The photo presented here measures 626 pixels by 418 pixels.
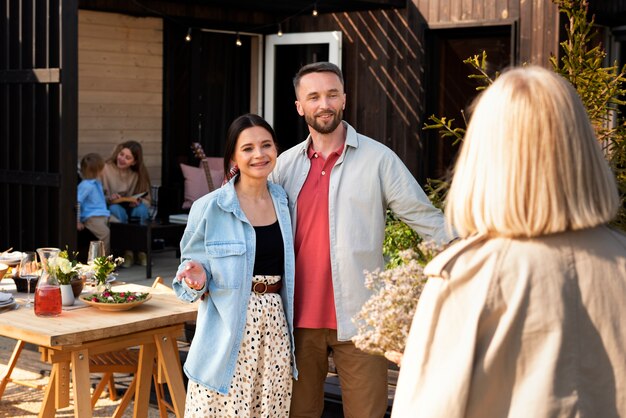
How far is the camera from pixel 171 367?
14.1ft

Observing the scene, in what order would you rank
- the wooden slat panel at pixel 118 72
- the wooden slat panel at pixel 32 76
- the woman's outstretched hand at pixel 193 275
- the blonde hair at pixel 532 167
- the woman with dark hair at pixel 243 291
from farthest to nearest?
1. the wooden slat panel at pixel 118 72
2. the wooden slat panel at pixel 32 76
3. the woman with dark hair at pixel 243 291
4. the woman's outstretched hand at pixel 193 275
5. the blonde hair at pixel 532 167

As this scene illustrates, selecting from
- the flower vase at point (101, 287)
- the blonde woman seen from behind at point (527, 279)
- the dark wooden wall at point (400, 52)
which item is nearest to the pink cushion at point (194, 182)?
the dark wooden wall at point (400, 52)

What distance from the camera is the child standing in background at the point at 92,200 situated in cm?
899

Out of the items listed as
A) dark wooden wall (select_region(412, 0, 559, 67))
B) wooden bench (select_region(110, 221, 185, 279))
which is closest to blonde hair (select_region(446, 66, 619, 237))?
dark wooden wall (select_region(412, 0, 559, 67))

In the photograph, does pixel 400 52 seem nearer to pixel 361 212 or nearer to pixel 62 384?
pixel 62 384

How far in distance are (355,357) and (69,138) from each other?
3.94 meters

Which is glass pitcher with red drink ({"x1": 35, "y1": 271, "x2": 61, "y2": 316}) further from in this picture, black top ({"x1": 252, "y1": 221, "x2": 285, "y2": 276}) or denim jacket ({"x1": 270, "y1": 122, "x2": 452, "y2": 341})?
denim jacket ({"x1": 270, "y1": 122, "x2": 452, "y2": 341})

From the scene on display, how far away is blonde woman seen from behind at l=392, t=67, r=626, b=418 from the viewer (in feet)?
5.71

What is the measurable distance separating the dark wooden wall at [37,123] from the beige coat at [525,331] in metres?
5.32

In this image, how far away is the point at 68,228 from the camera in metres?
6.76

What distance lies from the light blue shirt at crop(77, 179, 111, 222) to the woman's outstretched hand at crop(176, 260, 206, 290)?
5907 mm

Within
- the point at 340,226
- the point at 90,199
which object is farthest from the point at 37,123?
the point at 340,226

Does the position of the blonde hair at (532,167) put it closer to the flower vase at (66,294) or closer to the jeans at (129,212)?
the flower vase at (66,294)

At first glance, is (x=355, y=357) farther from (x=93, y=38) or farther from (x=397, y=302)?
(x=93, y=38)
